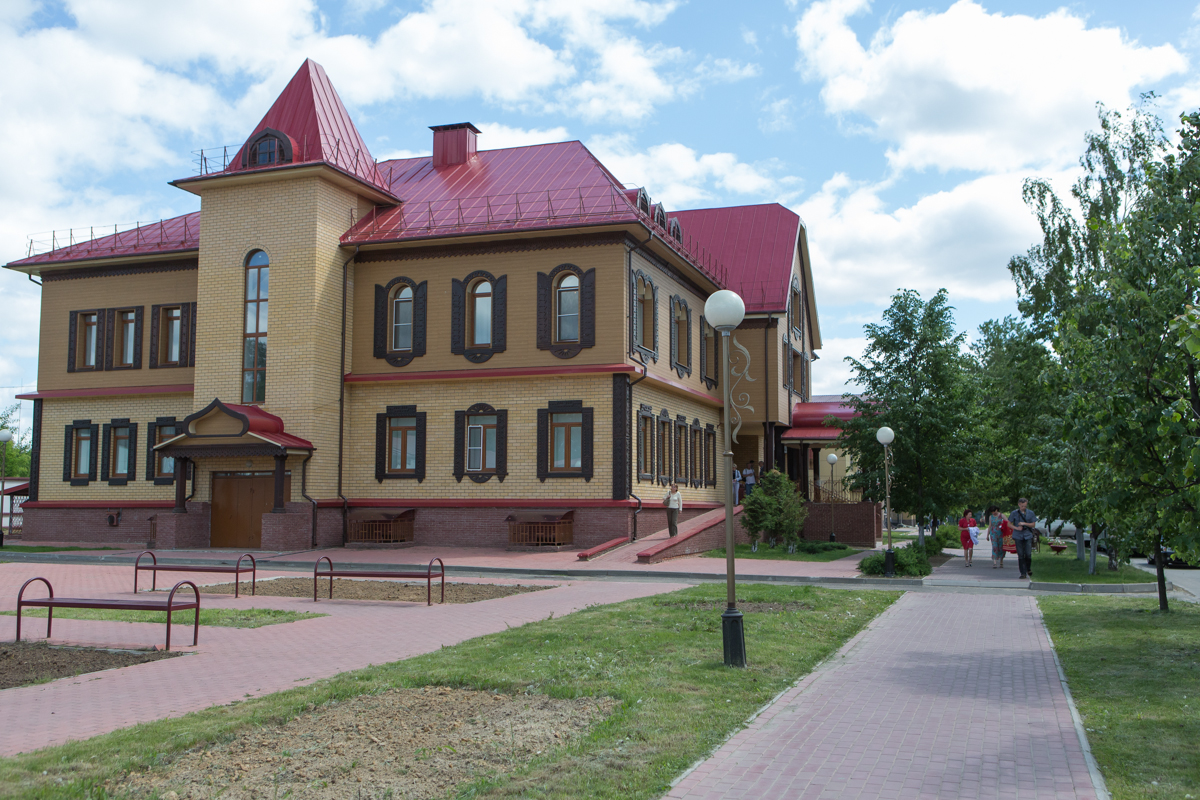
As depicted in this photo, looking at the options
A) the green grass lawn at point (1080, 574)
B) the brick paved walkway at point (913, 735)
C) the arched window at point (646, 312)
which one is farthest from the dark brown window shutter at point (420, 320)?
the brick paved walkway at point (913, 735)

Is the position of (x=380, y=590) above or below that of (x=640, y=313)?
below

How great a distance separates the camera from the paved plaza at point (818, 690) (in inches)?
235

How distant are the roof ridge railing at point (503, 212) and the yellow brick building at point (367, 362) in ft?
0.30

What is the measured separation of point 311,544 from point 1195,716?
23222 mm

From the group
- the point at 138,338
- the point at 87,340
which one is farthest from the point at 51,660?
the point at 87,340

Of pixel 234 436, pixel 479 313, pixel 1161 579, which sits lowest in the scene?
pixel 1161 579

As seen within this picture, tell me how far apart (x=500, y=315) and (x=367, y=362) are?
4.41 m

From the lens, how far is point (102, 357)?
3212cm

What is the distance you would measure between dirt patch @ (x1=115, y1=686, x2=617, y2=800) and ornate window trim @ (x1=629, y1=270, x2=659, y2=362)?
2022cm

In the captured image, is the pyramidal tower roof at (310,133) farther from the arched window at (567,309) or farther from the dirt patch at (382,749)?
the dirt patch at (382,749)

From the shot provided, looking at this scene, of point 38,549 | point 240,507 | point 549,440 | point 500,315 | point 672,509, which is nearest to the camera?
point 672,509

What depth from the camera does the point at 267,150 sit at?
28.6 metres

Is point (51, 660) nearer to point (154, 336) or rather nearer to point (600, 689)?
point (600, 689)

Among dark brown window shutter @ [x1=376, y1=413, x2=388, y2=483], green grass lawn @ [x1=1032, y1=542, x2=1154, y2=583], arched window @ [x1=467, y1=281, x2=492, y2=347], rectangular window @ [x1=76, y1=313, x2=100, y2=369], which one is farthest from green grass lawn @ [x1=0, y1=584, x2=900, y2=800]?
rectangular window @ [x1=76, y1=313, x2=100, y2=369]
